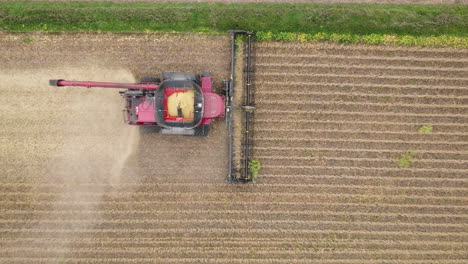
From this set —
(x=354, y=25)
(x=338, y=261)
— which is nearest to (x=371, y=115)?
(x=354, y=25)

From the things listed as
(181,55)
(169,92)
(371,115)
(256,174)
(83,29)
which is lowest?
(256,174)

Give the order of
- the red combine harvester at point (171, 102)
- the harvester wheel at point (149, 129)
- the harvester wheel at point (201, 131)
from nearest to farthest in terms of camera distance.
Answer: the red combine harvester at point (171, 102) < the harvester wheel at point (201, 131) < the harvester wheel at point (149, 129)

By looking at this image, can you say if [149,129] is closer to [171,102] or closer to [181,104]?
[171,102]

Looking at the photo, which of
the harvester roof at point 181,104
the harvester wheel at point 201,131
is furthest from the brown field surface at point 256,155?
the harvester roof at point 181,104

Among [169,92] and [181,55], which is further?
[181,55]

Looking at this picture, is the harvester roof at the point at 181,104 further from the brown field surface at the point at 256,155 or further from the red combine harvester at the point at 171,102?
the brown field surface at the point at 256,155

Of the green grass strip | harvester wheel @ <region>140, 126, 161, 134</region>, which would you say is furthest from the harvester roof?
the green grass strip

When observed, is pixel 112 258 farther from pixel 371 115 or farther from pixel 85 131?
pixel 371 115
